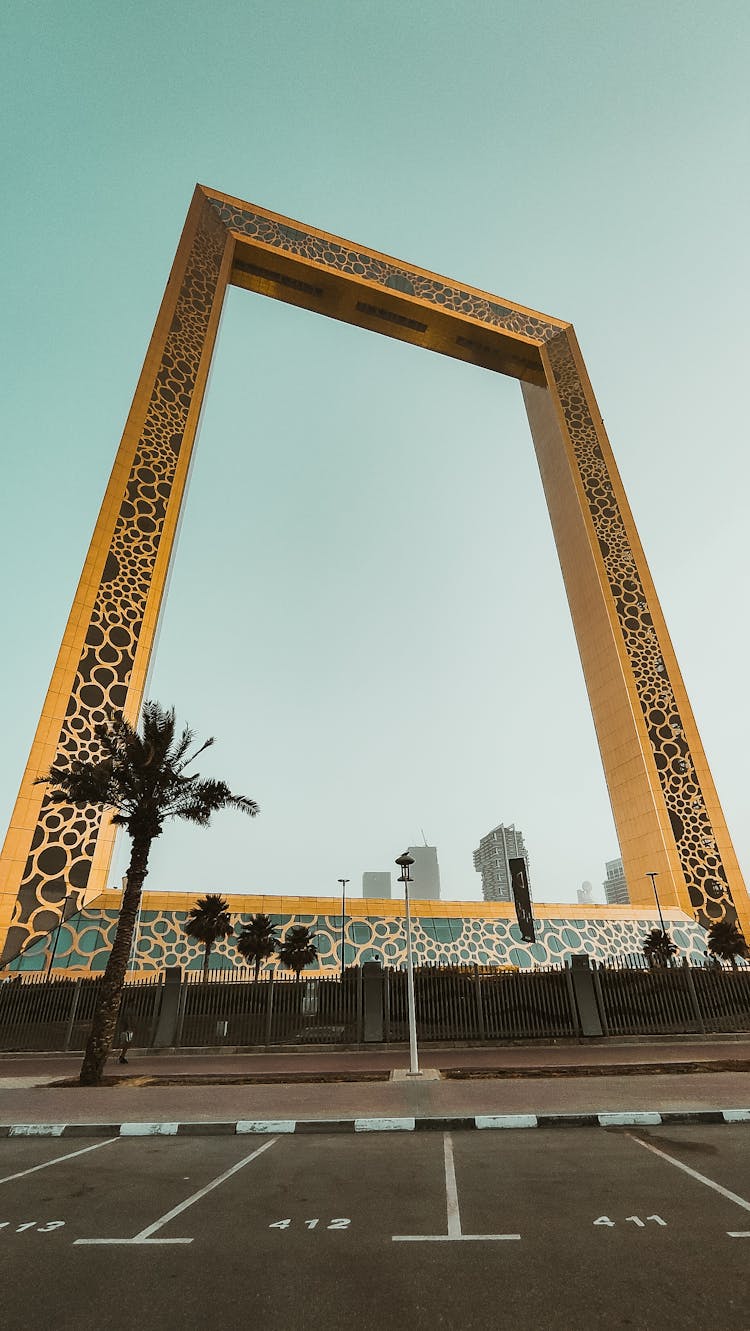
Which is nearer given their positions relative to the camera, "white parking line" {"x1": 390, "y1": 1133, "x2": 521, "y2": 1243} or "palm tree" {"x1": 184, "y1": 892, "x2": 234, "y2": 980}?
"white parking line" {"x1": 390, "y1": 1133, "x2": 521, "y2": 1243}

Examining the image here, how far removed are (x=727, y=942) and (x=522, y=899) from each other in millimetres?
11559

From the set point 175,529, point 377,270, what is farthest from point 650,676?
point 377,270

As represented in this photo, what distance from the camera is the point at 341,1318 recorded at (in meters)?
3.67

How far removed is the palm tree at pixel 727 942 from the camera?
35.4 meters

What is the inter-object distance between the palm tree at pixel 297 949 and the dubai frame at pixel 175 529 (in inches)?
413

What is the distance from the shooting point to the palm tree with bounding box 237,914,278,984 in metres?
33.5

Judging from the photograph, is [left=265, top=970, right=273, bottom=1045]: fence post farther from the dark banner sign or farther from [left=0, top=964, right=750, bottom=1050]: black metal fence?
the dark banner sign

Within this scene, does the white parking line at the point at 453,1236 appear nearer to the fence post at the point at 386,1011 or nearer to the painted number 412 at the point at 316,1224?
the painted number 412 at the point at 316,1224

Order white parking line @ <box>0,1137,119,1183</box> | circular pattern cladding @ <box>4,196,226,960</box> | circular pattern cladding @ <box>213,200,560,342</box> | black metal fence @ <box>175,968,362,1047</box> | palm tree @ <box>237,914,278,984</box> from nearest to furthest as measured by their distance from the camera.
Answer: white parking line @ <box>0,1137,119,1183</box> → black metal fence @ <box>175,968,362,1047</box> → circular pattern cladding @ <box>4,196,226,960</box> → palm tree @ <box>237,914,278,984</box> → circular pattern cladding @ <box>213,200,560,342</box>

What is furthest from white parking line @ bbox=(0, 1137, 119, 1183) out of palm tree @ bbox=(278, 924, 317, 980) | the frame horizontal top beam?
the frame horizontal top beam

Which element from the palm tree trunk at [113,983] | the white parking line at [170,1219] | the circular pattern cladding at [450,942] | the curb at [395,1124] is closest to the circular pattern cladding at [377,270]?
the circular pattern cladding at [450,942]

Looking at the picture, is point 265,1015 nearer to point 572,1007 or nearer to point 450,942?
point 572,1007

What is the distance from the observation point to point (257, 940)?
33.9 meters

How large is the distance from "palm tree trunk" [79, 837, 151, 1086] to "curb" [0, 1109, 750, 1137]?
596 cm
